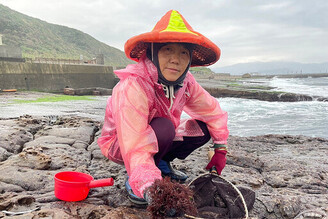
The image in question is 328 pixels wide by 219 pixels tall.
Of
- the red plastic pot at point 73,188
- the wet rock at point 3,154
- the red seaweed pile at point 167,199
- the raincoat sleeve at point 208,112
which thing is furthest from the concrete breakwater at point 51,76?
the red seaweed pile at point 167,199

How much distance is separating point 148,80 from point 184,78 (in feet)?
1.18

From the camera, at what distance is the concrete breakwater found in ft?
47.2

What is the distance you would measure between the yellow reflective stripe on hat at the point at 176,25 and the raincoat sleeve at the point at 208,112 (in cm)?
57

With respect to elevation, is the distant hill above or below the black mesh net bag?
above

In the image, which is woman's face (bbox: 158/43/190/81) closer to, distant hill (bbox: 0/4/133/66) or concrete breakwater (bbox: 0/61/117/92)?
concrete breakwater (bbox: 0/61/117/92)

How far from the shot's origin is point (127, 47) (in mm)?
2172

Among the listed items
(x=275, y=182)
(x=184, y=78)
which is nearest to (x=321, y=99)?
(x=275, y=182)

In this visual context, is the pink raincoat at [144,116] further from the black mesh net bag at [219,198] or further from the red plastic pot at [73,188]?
the black mesh net bag at [219,198]

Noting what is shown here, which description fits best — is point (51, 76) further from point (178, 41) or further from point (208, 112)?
point (178, 41)

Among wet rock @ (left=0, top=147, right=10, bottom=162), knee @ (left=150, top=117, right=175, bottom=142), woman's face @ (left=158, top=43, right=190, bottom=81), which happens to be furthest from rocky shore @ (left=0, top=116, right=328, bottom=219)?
woman's face @ (left=158, top=43, right=190, bottom=81)

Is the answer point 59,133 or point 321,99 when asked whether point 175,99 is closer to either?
point 59,133

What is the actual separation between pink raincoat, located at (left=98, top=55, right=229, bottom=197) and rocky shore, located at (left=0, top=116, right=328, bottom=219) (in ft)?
1.41

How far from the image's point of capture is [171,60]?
208cm

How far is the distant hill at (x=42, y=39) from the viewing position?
183ft
